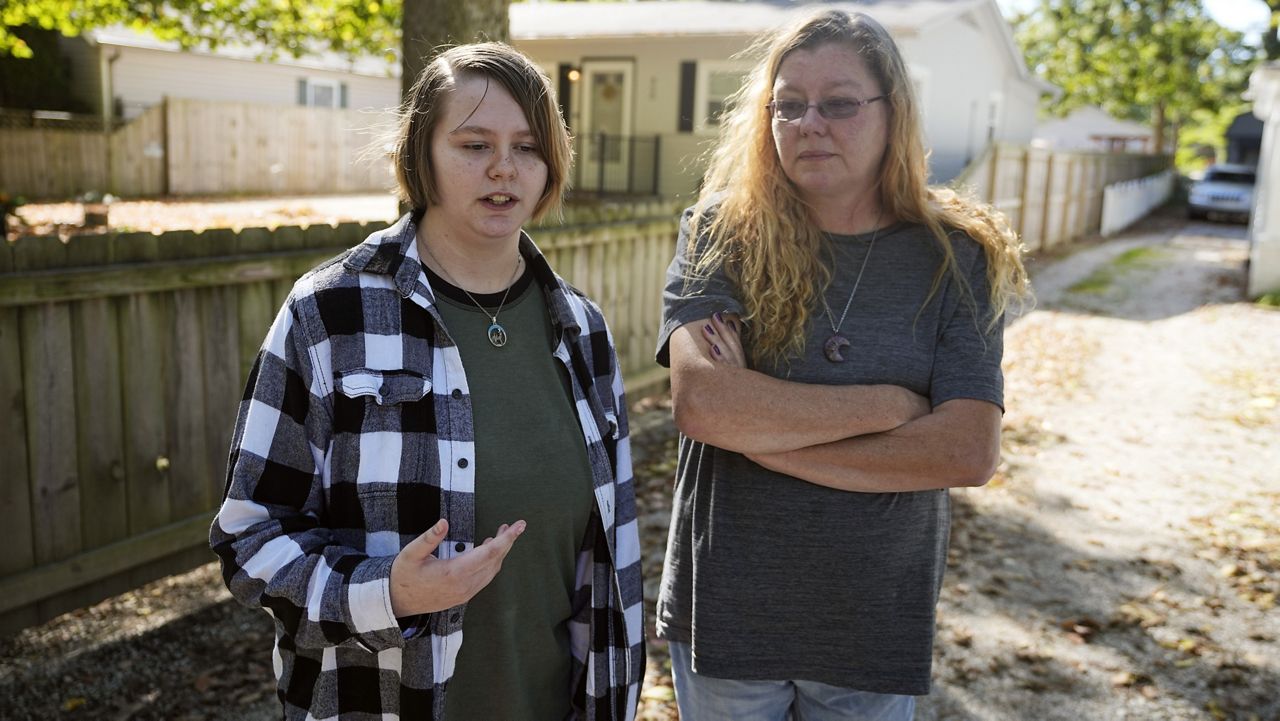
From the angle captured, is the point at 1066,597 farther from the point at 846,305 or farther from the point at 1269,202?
the point at 1269,202

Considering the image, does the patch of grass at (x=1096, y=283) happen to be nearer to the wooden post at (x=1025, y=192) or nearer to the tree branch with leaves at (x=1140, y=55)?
the wooden post at (x=1025, y=192)

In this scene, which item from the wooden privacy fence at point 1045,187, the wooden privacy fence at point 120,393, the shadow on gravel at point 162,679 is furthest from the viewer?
the wooden privacy fence at point 1045,187

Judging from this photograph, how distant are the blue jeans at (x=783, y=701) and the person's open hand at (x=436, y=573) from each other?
29.6 inches

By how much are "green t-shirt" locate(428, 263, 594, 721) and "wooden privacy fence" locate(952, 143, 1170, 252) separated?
481 inches

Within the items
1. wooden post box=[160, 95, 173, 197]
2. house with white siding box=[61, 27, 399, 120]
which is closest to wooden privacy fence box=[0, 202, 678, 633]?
house with white siding box=[61, 27, 399, 120]

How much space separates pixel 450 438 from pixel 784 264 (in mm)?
808

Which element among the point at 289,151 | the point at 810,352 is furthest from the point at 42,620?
the point at 289,151

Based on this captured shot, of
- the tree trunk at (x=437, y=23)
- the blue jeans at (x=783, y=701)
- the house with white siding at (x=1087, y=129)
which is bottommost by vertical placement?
the blue jeans at (x=783, y=701)

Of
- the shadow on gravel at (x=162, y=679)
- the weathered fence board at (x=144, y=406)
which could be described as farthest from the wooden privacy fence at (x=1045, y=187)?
the shadow on gravel at (x=162, y=679)

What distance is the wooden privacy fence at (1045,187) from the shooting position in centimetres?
1594

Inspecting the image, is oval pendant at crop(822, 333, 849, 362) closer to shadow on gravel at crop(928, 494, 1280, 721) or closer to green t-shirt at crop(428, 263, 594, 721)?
green t-shirt at crop(428, 263, 594, 721)

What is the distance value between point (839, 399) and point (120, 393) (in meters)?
3.13

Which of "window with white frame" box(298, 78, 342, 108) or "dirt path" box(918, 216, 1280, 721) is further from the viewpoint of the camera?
"window with white frame" box(298, 78, 342, 108)

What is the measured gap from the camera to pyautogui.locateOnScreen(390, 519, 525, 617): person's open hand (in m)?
1.63
